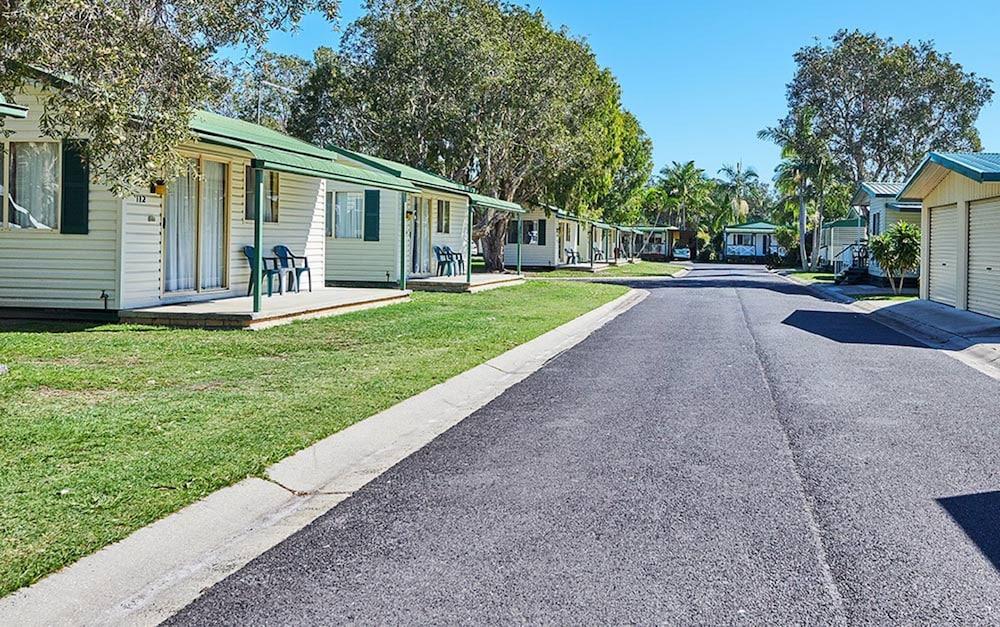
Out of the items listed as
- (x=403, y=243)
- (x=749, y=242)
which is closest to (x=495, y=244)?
(x=403, y=243)

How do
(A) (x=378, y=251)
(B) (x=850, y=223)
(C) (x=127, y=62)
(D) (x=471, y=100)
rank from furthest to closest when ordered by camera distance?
1. (B) (x=850, y=223)
2. (D) (x=471, y=100)
3. (A) (x=378, y=251)
4. (C) (x=127, y=62)

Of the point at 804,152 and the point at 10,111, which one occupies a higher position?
the point at 804,152

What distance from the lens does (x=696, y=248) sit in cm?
8650

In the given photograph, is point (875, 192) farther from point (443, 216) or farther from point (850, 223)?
point (443, 216)

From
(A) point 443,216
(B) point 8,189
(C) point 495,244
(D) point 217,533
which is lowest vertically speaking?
(D) point 217,533

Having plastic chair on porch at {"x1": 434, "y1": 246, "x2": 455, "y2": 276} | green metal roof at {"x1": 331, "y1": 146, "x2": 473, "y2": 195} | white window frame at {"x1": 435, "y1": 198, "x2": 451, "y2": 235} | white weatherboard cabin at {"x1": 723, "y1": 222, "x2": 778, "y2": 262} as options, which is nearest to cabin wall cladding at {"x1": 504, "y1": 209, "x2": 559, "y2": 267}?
white window frame at {"x1": 435, "y1": 198, "x2": 451, "y2": 235}

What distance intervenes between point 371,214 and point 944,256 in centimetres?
1363

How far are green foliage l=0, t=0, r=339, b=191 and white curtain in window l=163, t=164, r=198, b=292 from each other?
2.95 metres

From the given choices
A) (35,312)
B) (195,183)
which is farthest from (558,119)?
(35,312)

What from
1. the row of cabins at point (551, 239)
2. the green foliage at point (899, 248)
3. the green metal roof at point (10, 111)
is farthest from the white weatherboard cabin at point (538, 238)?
the green metal roof at point (10, 111)

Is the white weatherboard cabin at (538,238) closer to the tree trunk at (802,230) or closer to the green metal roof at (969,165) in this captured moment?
the tree trunk at (802,230)

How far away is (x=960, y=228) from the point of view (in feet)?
64.7

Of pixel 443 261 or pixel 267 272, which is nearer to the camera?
pixel 267 272

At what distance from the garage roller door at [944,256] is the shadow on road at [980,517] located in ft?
52.9
